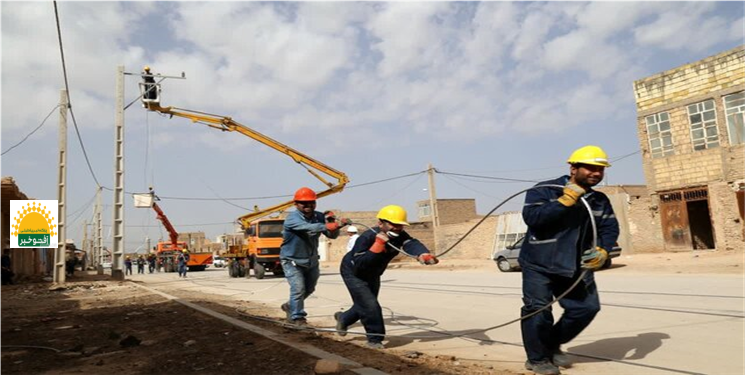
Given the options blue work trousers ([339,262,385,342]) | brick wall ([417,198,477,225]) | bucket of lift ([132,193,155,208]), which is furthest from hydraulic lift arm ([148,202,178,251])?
blue work trousers ([339,262,385,342])

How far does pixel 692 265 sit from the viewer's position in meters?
18.7

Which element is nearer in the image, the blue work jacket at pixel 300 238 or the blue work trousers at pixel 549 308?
the blue work trousers at pixel 549 308

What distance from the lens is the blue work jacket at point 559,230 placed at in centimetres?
419

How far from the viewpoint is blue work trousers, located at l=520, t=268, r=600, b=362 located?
4.33m

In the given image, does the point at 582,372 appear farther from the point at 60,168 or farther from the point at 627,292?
the point at 60,168

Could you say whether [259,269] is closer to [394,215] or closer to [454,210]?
[394,215]

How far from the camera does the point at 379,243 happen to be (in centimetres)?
539

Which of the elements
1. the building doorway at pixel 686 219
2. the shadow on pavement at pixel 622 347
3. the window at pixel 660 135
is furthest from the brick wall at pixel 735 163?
the shadow on pavement at pixel 622 347

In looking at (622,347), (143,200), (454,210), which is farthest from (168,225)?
(622,347)

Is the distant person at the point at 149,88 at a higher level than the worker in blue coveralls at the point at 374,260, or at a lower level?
higher

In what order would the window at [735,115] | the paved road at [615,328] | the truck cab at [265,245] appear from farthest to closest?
1. the truck cab at [265,245]
2. the window at [735,115]
3. the paved road at [615,328]

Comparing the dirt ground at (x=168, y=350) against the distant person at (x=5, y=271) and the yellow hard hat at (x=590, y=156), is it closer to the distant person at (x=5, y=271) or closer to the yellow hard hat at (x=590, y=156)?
the yellow hard hat at (x=590, y=156)

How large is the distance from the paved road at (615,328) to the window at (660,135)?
1526 centimetres

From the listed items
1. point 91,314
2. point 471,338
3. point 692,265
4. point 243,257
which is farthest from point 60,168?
point 692,265
